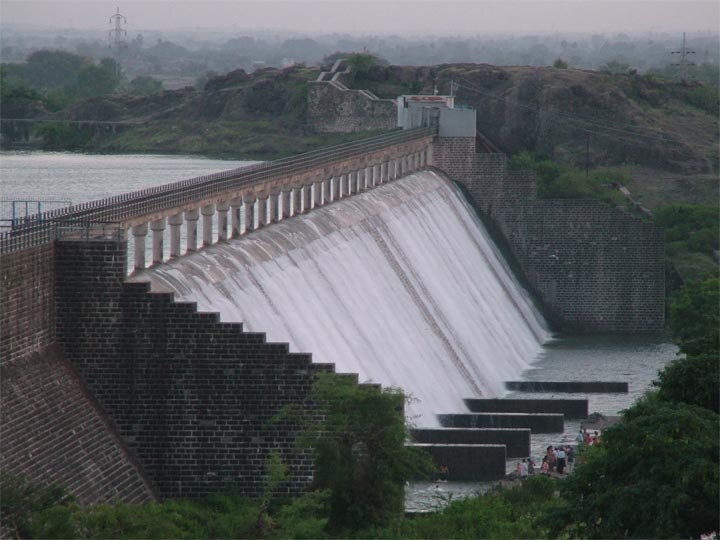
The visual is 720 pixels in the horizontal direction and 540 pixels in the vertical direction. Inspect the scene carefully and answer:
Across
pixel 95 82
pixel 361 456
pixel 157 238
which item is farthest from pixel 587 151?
pixel 95 82

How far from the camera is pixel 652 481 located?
30281mm

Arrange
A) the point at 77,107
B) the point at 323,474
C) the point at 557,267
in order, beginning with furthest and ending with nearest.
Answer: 1. the point at 77,107
2. the point at 557,267
3. the point at 323,474

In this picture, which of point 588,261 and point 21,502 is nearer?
point 21,502

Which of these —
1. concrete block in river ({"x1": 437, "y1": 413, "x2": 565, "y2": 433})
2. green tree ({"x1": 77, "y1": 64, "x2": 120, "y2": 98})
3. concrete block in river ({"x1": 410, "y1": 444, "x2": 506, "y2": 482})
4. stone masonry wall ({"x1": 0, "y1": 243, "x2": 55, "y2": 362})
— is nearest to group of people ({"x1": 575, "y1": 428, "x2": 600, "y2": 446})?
concrete block in river ({"x1": 437, "y1": 413, "x2": 565, "y2": 433})

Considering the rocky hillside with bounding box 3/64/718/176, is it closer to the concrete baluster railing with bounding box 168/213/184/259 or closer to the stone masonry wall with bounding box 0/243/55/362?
the concrete baluster railing with bounding box 168/213/184/259

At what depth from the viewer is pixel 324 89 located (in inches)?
5027

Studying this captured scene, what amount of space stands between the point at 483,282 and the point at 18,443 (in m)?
38.5

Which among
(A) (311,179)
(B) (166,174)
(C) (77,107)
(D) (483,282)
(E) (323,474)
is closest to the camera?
(E) (323,474)

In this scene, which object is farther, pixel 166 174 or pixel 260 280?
pixel 166 174

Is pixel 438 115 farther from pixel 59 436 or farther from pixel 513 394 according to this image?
pixel 59 436

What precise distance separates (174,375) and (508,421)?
16337 millimetres

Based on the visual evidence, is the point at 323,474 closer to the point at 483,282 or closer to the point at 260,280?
the point at 260,280

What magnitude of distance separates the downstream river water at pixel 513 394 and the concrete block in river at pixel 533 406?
67 cm

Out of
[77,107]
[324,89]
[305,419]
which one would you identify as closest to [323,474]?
[305,419]
